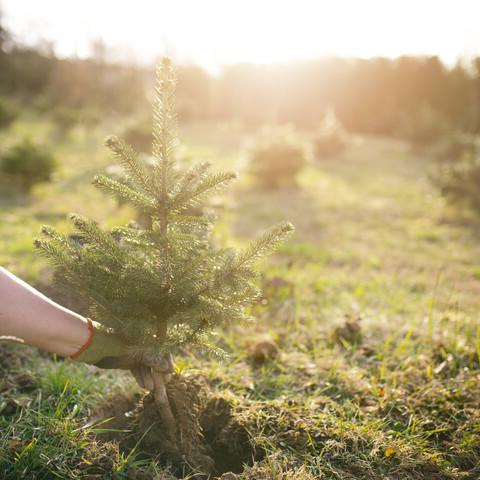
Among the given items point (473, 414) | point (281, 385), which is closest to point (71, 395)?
point (281, 385)

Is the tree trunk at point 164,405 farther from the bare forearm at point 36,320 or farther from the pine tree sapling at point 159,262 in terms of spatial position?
the bare forearm at point 36,320

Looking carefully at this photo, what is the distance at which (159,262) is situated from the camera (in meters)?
1.76

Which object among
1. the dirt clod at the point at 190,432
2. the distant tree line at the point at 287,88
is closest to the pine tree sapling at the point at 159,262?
the dirt clod at the point at 190,432

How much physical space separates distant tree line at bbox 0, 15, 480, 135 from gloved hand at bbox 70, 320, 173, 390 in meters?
19.8

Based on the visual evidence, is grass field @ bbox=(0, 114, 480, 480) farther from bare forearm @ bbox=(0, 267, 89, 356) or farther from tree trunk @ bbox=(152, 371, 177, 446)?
bare forearm @ bbox=(0, 267, 89, 356)

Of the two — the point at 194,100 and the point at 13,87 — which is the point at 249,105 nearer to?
the point at 194,100

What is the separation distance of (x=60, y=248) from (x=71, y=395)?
858 mm

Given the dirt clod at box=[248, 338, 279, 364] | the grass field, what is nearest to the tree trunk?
the grass field

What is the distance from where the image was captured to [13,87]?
23016 millimetres

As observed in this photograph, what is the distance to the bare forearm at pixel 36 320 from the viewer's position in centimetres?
165

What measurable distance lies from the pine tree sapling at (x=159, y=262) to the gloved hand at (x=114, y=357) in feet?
0.17

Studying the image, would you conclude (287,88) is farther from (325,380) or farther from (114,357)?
(114,357)

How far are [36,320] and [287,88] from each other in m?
23.8

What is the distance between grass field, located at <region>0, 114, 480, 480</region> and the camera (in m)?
1.92
